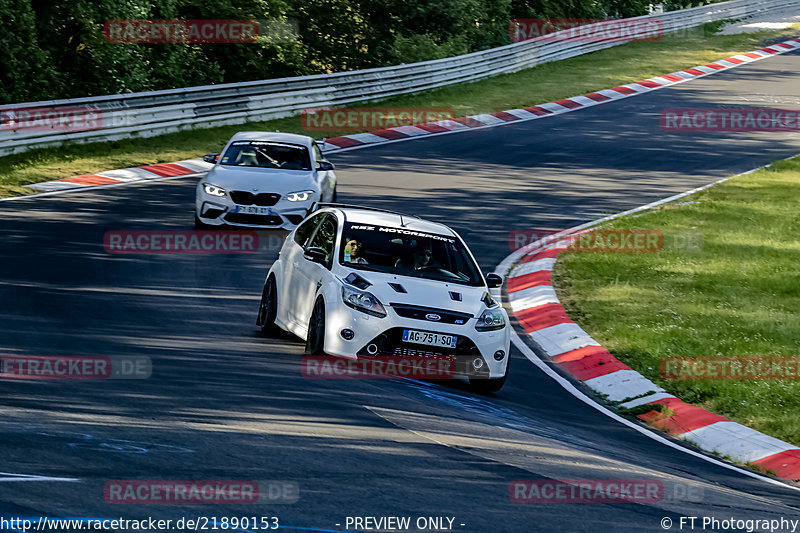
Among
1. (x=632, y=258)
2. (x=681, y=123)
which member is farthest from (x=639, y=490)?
(x=681, y=123)

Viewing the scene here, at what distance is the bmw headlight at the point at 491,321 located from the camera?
34.7 feet

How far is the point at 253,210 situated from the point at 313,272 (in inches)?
244

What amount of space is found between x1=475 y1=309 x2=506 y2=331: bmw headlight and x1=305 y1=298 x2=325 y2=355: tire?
4.65 ft

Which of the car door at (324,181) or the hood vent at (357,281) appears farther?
the car door at (324,181)

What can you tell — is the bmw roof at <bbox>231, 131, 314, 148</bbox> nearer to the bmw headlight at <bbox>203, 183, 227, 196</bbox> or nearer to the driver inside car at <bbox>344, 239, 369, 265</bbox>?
the bmw headlight at <bbox>203, 183, 227, 196</bbox>

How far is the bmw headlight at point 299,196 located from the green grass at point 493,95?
594 cm

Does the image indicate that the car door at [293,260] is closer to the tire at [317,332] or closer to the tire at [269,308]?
the tire at [269,308]

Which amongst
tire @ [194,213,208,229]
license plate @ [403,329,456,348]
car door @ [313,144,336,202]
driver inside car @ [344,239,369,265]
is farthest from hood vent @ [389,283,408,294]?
car door @ [313,144,336,202]

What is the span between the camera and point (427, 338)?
10273 mm

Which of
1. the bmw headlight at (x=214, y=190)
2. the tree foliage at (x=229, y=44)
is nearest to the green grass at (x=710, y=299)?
the bmw headlight at (x=214, y=190)

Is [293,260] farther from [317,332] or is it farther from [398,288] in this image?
[398,288]

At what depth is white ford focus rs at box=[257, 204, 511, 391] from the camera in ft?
33.8

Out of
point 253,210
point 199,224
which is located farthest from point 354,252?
point 199,224

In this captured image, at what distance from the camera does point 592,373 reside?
12.2m
